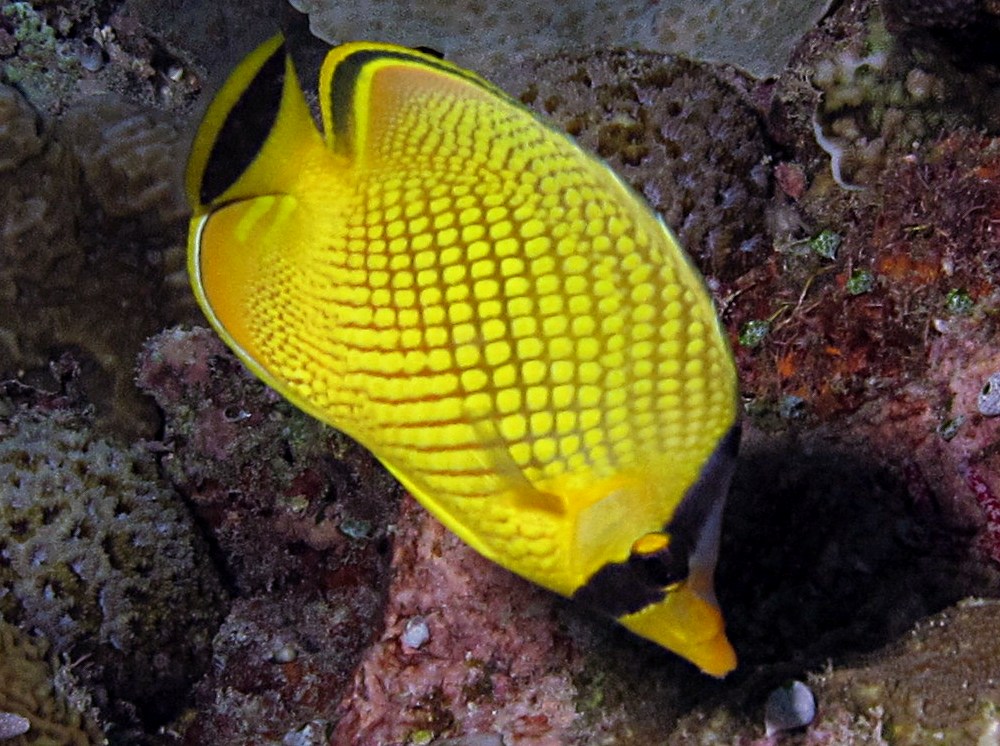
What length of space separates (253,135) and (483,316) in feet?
1.71

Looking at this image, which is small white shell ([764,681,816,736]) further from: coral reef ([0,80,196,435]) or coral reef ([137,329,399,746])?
coral reef ([0,80,196,435])

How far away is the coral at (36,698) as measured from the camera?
2.86 m

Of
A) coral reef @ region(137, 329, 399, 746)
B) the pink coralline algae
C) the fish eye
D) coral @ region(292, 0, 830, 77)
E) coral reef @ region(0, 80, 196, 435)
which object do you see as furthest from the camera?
coral reef @ region(0, 80, 196, 435)

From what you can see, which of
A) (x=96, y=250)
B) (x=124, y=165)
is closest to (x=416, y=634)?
(x=96, y=250)

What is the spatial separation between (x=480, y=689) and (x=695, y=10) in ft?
10.0

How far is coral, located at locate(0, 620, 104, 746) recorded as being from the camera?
9.37ft

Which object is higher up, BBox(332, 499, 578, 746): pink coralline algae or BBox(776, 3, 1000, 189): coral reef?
BBox(776, 3, 1000, 189): coral reef

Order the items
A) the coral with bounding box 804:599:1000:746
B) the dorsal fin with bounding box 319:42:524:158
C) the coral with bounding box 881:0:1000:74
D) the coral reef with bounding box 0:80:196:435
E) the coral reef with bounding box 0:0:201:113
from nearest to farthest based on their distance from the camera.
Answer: the dorsal fin with bounding box 319:42:524:158 → the coral with bounding box 804:599:1000:746 → the coral with bounding box 881:0:1000:74 → the coral reef with bounding box 0:80:196:435 → the coral reef with bounding box 0:0:201:113

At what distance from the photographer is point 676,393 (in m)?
1.33

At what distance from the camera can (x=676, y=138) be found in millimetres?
3121

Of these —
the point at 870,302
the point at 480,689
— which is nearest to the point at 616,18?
the point at 870,302

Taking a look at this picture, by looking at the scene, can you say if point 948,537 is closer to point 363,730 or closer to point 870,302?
point 870,302

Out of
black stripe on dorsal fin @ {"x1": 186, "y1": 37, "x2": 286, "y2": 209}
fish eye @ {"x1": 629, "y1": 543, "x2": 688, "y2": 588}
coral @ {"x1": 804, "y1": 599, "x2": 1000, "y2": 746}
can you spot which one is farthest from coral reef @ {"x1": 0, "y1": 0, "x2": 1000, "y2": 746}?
fish eye @ {"x1": 629, "y1": 543, "x2": 688, "y2": 588}

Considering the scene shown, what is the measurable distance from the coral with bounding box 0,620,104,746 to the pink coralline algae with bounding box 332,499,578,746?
3.25ft
